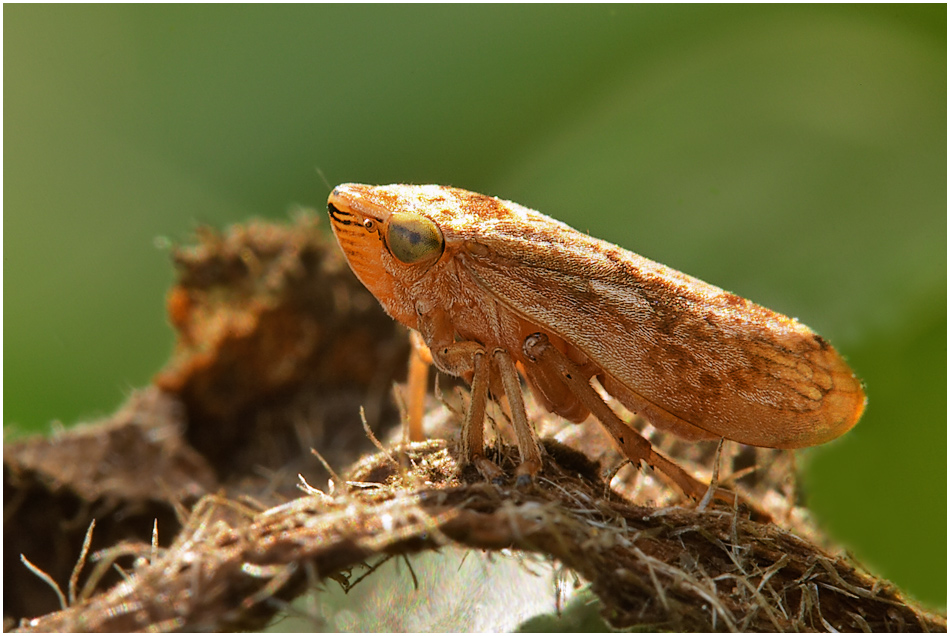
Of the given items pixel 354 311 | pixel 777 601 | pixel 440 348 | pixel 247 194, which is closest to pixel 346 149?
pixel 247 194

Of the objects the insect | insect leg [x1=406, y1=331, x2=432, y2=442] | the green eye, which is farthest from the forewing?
insect leg [x1=406, y1=331, x2=432, y2=442]

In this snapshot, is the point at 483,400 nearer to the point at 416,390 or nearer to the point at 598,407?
the point at 598,407

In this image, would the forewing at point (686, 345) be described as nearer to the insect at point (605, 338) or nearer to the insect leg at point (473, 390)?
the insect at point (605, 338)

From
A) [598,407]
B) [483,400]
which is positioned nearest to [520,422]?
[483,400]

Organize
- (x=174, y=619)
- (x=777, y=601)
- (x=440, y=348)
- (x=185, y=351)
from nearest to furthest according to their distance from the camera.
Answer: (x=174, y=619), (x=777, y=601), (x=440, y=348), (x=185, y=351)

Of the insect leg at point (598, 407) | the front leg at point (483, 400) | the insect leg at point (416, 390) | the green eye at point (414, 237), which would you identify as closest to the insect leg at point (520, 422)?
the front leg at point (483, 400)

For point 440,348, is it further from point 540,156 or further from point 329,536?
point 540,156

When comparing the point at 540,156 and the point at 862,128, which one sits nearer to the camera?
the point at 862,128

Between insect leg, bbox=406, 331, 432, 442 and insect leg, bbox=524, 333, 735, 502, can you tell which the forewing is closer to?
insect leg, bbox=524, 333, 735, 502
